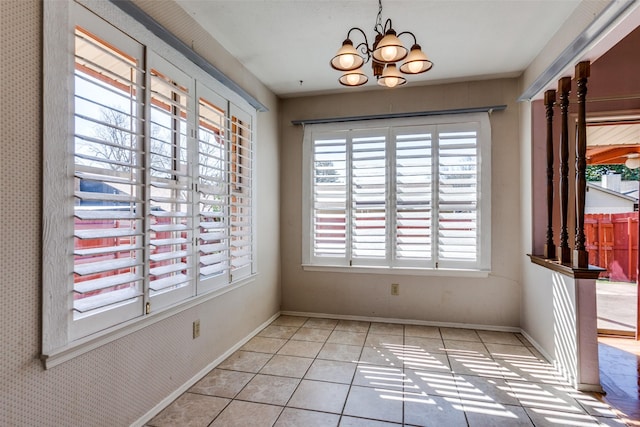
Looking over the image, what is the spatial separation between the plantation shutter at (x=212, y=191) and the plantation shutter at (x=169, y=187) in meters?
0.13

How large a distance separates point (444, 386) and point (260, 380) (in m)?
1.35

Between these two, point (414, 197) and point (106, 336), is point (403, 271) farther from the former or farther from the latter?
point (106, 336)

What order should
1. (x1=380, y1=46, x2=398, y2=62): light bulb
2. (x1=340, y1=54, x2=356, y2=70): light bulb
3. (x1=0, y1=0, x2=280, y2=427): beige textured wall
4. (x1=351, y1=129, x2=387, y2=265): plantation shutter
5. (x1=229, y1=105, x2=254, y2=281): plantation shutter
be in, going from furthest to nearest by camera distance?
(x1=351, y1=129, x2=387, y2=265): plantation shutter < (x1=229, y1=105, x2=254, y2=281): plantation shutter < (x1=340, y1=54, x2=356, y2=70): light bulb < (x1=380, y1=46, x2=398, y2=62): light bulb < (x1=0, y1=0, x2=280, y2=427): beige textured wall

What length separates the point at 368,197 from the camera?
3795 mm

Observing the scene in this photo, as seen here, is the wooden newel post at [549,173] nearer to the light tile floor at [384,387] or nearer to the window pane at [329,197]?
the light tile floor at [384,387]

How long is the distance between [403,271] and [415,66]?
92.1 inches

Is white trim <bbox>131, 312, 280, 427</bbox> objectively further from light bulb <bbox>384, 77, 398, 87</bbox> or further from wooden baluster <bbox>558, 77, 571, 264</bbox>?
wooden baluster <bbox>558, 77, 571, 264</bbox>

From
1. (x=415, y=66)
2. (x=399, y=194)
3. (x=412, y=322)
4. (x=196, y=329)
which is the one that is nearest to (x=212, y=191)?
(x=196, y=329)

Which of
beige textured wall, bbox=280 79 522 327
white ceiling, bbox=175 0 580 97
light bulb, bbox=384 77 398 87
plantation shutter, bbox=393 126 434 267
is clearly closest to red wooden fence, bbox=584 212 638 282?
beige textured wall, bbox=280 79 522 327

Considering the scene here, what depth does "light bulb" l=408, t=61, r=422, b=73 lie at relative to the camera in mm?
1998

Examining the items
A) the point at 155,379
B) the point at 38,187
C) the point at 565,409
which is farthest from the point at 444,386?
the point at 38,187

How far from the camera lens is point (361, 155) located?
3822mm

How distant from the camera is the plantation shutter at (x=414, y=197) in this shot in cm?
363

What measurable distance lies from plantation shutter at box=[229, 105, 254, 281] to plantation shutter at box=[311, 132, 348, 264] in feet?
3.01
